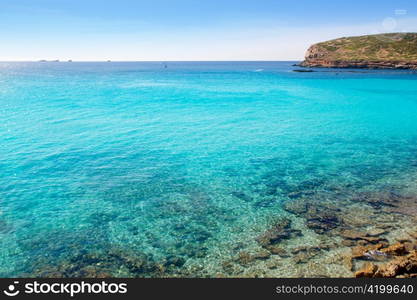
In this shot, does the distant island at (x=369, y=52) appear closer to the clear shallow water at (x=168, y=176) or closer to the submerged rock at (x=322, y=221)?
the clear shallow water at (x=168, y=176)

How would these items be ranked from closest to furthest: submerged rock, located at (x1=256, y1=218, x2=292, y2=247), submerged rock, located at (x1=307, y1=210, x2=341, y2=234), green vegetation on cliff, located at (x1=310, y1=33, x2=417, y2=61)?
submerged rock, located at (x1=256, y1=218, x2=292, y2=247), submerged rock, located at (x1=307, y1=210, x2=341, y2=234), green vegetation on cliff, located at (x1=310, y1=33, x2=417, y2=61)

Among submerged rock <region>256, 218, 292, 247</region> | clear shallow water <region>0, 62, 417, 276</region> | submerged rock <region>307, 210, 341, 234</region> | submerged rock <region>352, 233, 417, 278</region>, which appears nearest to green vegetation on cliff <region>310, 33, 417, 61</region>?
clear shallow water <region>0, 62, 417, 276</region>

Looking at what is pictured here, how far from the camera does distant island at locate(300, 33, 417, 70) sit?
Result: 5536 inches

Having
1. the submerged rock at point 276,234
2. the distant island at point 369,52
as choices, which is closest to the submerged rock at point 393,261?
the submerged rock at point 276,234

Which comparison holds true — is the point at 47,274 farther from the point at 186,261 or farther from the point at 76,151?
the point at 76,151

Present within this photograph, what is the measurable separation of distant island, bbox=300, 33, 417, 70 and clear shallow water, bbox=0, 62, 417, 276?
118074 millimetres

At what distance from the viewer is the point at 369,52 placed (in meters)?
162

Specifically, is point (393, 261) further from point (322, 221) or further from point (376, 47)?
point (376, 47)

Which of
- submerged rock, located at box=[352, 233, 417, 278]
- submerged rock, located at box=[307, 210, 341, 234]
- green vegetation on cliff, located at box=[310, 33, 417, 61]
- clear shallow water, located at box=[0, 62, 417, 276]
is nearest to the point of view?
submerged rock, located at box=[352, 233, 417, 278]

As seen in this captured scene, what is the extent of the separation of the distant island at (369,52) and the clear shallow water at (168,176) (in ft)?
387

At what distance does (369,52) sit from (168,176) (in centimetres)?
18336

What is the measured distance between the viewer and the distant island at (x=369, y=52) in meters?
141

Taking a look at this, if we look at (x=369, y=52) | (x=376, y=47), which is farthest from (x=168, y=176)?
(x=376, y=47)

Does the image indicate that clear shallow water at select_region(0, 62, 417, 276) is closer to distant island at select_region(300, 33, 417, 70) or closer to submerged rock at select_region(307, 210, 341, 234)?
submerged rock at select_region(307, 210, 341, 234)
